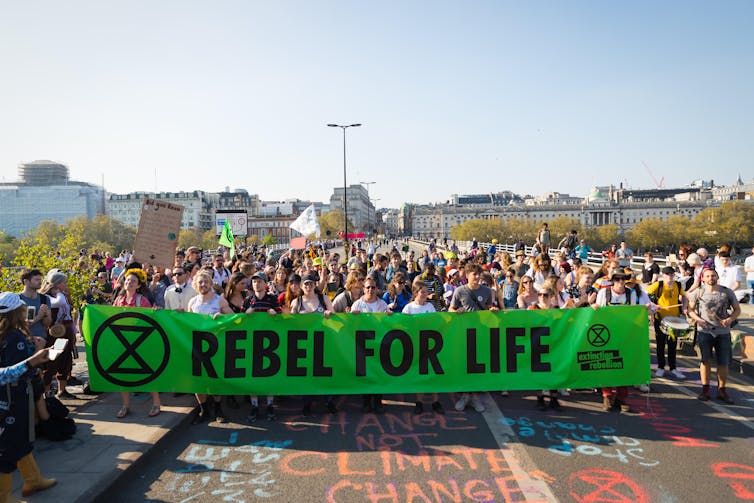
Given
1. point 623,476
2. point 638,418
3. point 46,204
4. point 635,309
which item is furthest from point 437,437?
point 46,204

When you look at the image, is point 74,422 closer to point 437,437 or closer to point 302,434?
point 302,434

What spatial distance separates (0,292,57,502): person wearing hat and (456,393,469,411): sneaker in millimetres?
4584

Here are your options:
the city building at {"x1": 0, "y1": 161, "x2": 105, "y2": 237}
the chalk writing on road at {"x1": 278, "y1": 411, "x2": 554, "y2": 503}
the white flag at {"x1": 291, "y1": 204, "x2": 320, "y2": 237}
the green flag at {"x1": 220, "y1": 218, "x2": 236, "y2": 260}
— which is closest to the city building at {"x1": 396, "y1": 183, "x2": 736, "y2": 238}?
the city building at {"x1": 0, "y1": 161, "x2": 105, "y2": 237}

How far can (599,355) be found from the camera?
6.45m

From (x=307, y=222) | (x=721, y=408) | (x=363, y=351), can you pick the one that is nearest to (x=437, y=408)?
(x=363, y=351)

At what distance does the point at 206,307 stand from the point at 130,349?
3.56 feet

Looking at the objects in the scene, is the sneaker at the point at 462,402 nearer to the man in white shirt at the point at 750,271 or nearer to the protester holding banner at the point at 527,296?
the protester holding banner at the point at 527,296

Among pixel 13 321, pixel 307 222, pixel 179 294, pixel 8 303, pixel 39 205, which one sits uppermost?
pixel 39 205

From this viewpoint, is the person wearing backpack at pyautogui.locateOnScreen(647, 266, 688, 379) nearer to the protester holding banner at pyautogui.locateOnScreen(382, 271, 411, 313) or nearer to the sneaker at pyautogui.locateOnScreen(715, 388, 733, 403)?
the sneaker at pyautogui.locateOnScreen(715, 388, 733, 403)

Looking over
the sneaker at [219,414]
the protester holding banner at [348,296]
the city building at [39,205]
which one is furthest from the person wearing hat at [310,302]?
the city building at [39,205]

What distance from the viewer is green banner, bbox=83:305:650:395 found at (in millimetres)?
6266

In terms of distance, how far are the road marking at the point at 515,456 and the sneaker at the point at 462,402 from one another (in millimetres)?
271

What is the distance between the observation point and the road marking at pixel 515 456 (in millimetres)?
4331

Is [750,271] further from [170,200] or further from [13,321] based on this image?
[170,200]
